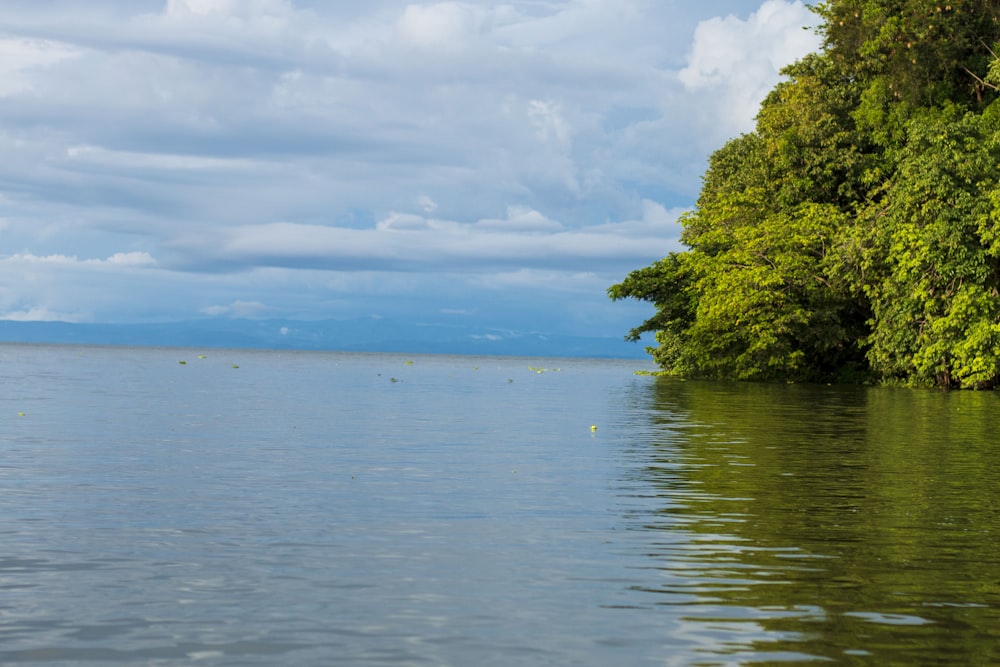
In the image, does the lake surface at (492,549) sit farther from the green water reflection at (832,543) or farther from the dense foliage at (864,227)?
the dense foliage at (864,227)

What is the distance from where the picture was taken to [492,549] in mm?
11633

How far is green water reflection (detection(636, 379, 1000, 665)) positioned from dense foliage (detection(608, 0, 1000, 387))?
1257 inches

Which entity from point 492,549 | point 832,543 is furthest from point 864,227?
point 492,549

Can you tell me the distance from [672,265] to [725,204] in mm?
5117

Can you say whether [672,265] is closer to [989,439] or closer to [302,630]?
[989,439]

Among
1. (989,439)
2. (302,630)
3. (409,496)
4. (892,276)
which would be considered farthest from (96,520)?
(892,276)

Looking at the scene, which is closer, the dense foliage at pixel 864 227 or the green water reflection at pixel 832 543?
the green water reflection at pixel 832 543

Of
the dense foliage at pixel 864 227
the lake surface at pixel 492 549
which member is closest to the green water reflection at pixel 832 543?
the lake surface at pixel 492 549

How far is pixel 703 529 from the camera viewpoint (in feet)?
42.8

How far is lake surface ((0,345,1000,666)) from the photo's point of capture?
8.05m

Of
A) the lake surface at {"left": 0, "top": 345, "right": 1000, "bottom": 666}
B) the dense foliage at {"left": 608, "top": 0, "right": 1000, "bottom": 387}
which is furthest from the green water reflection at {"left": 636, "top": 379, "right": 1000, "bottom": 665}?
the dense foliage at {"left": 608, "top": 0, "right": 1000, "bottom": 387}

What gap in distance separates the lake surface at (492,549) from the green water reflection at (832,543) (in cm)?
4

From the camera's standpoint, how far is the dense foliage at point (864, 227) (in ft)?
185

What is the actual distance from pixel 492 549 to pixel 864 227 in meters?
54.8
